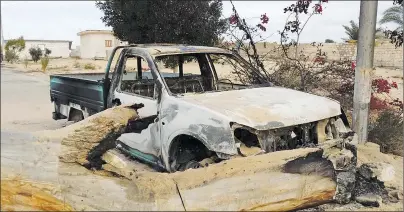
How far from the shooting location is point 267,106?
14.0 ft

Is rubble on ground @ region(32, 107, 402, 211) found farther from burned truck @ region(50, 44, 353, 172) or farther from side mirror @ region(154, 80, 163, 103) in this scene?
side mirror @ region(154, 80, 163, 103)

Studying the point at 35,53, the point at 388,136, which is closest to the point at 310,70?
the point at 388,136

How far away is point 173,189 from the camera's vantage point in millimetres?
3352

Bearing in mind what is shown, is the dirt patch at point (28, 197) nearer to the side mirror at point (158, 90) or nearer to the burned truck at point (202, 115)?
the burned truck at point (202, 115)

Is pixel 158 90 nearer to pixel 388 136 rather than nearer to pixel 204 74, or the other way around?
pixel 204 74

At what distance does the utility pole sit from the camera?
577 centimetres

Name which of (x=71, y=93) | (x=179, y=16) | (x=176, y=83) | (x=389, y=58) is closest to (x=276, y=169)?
(x=176, y=83)

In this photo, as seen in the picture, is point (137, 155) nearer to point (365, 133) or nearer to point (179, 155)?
point (179, 155)

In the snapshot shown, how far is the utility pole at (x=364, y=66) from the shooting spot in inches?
227

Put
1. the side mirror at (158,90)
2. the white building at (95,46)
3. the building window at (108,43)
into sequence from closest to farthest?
the side mirror at (158,90) < the white building at (95,46) < the building window at (108,43)

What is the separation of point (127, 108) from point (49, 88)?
327 centimetres

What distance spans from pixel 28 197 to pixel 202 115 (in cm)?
165

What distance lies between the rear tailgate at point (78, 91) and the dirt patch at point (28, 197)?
257cm

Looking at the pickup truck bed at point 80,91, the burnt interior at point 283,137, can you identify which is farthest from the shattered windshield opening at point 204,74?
the burnt interior at point 283,137
